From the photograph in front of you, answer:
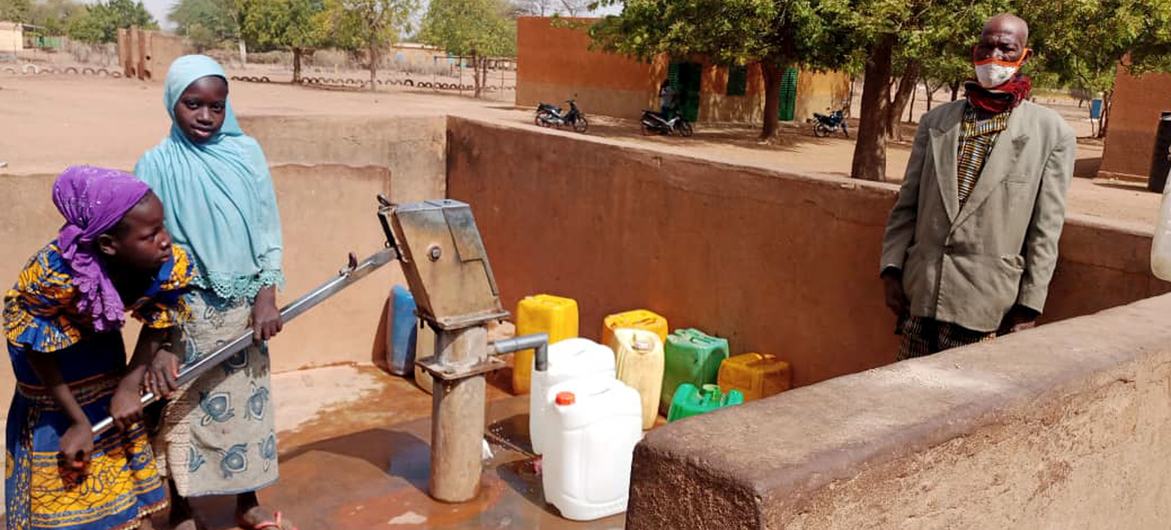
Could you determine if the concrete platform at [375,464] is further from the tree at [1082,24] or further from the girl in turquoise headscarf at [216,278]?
the tree at [1082,24]

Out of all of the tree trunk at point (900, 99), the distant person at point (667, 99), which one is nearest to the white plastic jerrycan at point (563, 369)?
the tree trunk at point (900, 99)

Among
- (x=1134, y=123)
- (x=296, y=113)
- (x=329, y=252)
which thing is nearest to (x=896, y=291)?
(x=329, y=252)

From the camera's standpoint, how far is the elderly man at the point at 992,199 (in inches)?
113

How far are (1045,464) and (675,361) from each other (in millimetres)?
2807

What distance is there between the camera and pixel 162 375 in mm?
2613

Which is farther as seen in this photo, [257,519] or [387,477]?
[387,477]

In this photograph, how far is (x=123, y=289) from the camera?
2416 millimetres

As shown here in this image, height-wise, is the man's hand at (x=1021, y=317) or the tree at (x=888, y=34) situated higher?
the tree at (x=888, y=34)

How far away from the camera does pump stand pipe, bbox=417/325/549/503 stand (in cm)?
344

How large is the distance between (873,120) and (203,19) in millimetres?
79253

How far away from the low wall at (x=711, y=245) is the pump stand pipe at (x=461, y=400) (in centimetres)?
131

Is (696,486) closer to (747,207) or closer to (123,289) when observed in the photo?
(123,289)

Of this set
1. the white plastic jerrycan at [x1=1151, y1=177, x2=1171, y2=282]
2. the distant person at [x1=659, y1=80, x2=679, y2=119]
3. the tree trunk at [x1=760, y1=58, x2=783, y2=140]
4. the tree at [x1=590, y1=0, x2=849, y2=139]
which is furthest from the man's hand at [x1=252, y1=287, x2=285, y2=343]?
the distant person at [x1=659, y1=80, x2=679, y2=119]

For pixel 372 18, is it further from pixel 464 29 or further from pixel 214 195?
pixel 214 195
